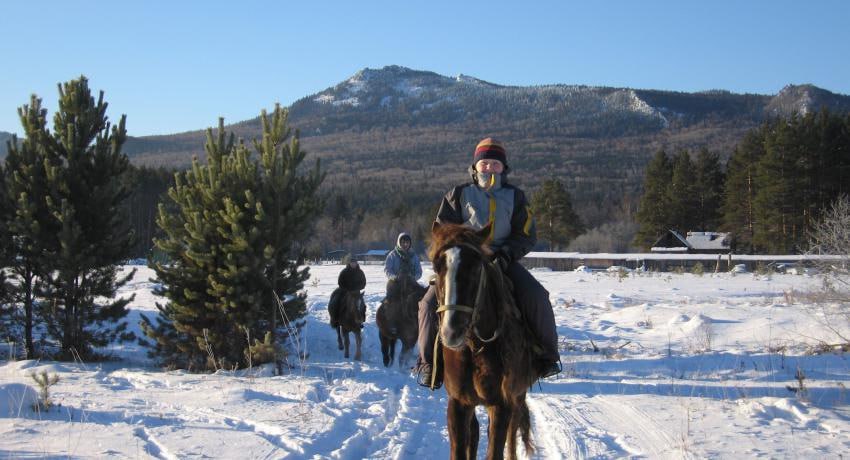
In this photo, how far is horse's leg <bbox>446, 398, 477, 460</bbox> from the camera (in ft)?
17.5

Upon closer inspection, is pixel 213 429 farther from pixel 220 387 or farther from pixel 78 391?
pixel 78 391

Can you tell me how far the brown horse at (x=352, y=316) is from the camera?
1519 centimetres

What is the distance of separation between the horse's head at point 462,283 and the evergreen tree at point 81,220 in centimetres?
1189

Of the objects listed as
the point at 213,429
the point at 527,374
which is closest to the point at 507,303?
the point at 527,374

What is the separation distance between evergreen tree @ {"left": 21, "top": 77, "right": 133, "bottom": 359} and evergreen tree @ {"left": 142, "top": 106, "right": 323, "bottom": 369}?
254 cm

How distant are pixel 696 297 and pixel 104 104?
67.2 ft

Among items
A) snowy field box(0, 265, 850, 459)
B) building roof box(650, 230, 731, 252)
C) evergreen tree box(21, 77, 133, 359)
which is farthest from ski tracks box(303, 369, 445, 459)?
building roof box(650, 230, 731, 252)

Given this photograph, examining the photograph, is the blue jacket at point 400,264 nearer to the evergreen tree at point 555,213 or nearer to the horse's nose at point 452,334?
the horse's nose at point 452,334

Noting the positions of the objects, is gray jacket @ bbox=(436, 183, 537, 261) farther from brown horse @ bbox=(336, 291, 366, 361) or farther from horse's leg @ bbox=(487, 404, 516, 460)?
brown horse @ bbox=(336, 291, 366, 361)

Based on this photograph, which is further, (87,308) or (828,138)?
(828,138)

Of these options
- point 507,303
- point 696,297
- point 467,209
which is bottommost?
point 696,297

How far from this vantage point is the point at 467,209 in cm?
605

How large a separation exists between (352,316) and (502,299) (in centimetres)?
1046

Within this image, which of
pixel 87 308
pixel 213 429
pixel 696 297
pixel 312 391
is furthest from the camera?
pixel 696 297
